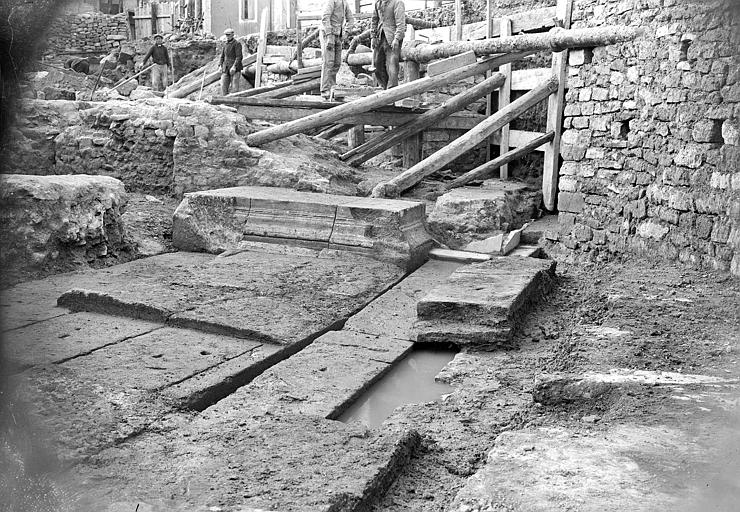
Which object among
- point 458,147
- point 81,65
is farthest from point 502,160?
point 81,65

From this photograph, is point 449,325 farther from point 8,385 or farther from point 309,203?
point 8,385

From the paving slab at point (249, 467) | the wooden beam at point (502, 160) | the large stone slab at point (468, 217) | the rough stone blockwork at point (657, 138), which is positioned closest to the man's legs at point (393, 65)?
the wooden beam at point (502, 160)

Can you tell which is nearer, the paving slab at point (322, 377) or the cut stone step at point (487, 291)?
the paving slab at point (322, 377)

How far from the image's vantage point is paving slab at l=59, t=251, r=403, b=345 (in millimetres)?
4905

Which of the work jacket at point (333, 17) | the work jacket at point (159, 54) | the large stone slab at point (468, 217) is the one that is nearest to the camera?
the large stone slab at point (468, 217)

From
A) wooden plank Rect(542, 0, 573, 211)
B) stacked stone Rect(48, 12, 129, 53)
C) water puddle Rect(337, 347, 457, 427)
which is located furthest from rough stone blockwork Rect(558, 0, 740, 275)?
stacked stone Rect(48, 12, 129, 53)

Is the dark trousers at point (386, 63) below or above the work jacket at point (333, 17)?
below

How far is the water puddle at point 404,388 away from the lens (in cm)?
394

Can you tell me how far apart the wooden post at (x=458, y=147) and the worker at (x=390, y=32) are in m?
3.49

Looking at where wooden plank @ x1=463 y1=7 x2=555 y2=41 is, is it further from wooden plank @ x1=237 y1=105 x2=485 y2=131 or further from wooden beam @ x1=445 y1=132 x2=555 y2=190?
wooden plank @ x1=237 y1=105 x2=485 y2=131

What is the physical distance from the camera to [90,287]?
555 cm

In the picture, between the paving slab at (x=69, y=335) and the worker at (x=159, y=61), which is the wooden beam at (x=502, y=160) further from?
the worker at (x=159, y=61)

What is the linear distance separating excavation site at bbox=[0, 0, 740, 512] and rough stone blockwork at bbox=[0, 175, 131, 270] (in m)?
0.02

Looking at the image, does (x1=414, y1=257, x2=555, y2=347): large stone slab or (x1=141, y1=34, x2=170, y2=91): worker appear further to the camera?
(x1=141, y1=34, x2=170, y2=91): worker
